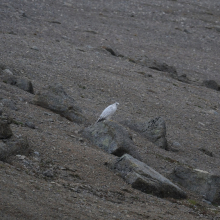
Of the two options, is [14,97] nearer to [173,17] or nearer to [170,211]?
[170,211]

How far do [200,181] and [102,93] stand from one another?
26.8 ft

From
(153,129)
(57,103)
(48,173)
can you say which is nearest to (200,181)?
(153,129)

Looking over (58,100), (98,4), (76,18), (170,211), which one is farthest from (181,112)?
(98,4)

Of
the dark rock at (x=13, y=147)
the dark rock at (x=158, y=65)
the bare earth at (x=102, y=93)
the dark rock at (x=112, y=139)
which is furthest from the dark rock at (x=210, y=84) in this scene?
the dark rock at (x=13, y=147)

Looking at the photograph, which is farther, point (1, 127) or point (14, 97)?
point (14, 97)

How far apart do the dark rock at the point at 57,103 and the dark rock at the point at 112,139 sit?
1.85m

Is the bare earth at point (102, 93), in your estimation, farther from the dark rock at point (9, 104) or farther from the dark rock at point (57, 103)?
the dark rock at point (57, 103)

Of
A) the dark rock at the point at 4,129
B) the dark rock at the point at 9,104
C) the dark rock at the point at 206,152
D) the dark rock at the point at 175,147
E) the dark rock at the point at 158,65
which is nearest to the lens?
the dark rock at the point at 4,129

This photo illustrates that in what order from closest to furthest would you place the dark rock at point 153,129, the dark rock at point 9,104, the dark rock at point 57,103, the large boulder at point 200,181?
the large boulder at point 200,181 < the dark rock at point 9,104 < the dark rock at point 57,103 < the dark rock at point 153,129

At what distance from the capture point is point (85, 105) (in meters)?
17.2

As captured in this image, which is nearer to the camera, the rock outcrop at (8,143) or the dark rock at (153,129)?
the rock outcrop at (8,143)

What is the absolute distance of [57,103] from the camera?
1475 centimetres

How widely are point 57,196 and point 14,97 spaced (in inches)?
257

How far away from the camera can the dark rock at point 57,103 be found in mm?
14695
